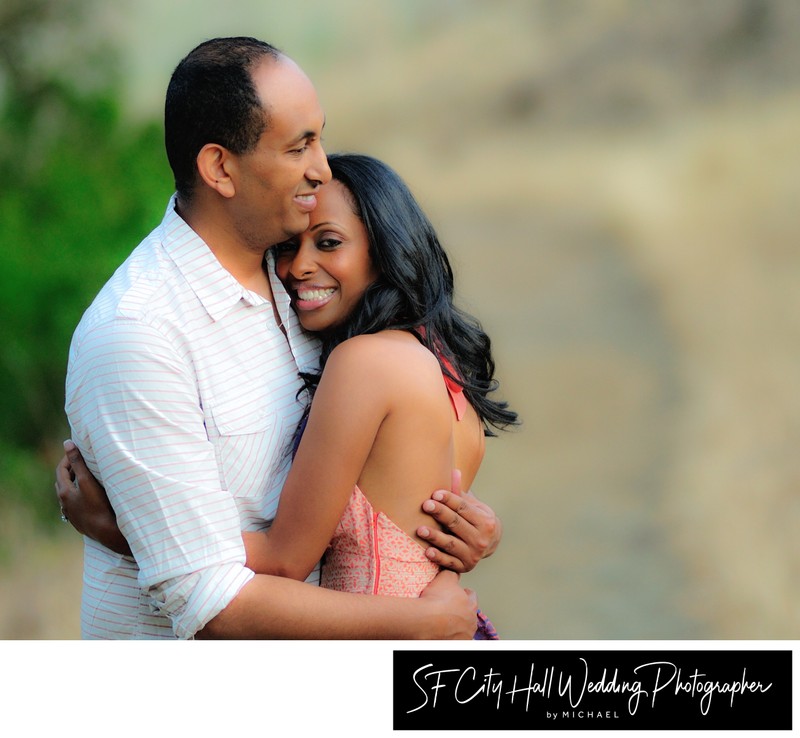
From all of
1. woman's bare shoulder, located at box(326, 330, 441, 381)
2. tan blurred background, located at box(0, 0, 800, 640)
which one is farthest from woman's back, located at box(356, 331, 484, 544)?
tan blurred background, located at box(0, 0, 800, 640)

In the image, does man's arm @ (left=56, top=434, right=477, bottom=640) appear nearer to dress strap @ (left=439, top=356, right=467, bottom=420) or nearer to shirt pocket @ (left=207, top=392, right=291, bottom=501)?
shirt pocket @ (left=207, top=392, right=291, bottom=501)

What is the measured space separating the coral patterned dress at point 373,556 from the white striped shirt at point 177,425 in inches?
2.7

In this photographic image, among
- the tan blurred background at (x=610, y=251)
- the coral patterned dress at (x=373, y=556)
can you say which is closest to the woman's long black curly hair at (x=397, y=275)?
the coral patterned dress at (x=373, y=556)

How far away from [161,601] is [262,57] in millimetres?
882

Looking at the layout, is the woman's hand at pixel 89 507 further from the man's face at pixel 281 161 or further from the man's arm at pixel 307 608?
the man's face at pixel 281 161

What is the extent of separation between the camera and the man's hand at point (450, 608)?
180 centimetres

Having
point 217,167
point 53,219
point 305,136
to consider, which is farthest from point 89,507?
point 53,219

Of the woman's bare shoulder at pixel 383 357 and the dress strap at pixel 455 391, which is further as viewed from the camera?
the dress strap at pixel 455 391

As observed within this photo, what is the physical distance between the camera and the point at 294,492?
1738mm

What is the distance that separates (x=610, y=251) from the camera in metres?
8.88

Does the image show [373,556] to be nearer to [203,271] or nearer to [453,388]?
[453,388]

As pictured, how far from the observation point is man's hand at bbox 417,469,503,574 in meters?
1.86

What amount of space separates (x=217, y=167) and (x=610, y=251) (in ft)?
24.1

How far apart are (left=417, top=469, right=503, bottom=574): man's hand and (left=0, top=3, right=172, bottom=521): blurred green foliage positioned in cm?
341
